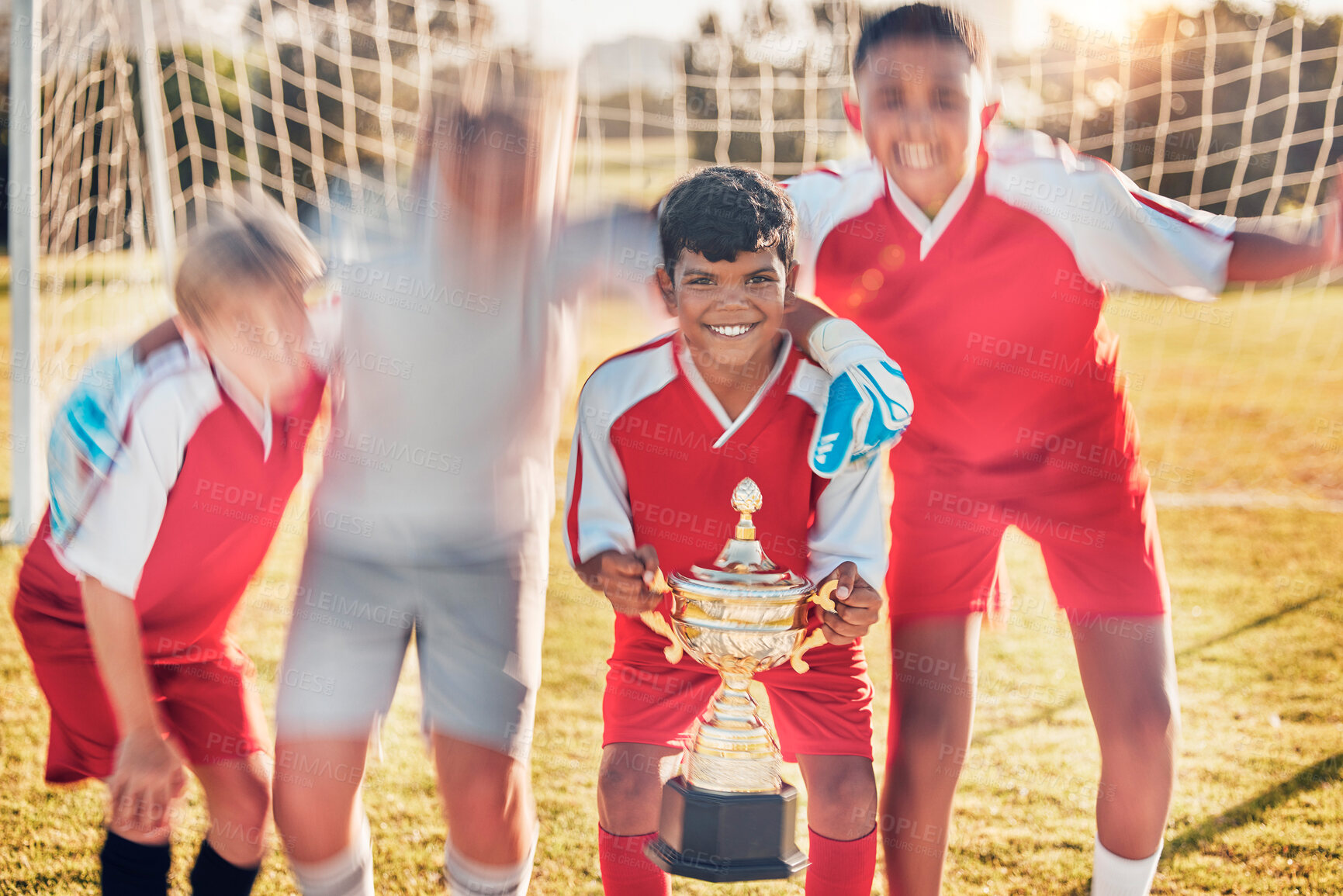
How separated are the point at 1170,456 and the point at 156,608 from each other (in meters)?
6.55

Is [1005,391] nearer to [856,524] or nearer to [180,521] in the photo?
[856,524]

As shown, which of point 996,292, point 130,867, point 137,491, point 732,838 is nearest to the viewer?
point 732,838

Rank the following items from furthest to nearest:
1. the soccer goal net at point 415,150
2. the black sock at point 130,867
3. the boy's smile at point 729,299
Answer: the soccer goal net at point 415,150
the black sock at point 130,867
the boy's smile at point 729,299

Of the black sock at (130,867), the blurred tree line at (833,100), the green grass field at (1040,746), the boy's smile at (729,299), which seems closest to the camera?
the boy's smile at (729,299)

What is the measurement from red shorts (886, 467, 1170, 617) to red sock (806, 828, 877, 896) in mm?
459

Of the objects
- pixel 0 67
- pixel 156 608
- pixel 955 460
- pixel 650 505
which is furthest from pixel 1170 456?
pixel 0 67

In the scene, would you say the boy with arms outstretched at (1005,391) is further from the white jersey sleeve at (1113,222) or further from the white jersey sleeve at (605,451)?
the white jersey sleeve at (605,451)

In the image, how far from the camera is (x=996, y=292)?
1863mm

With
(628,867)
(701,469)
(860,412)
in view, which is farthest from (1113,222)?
(628,867)

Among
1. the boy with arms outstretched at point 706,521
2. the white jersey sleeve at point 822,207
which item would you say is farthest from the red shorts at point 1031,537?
the white jersey sleeve at point 822,207

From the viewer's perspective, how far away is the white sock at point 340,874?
1636mm

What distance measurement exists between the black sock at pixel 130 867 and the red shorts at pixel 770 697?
81 centimetres

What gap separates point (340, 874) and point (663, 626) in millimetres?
655

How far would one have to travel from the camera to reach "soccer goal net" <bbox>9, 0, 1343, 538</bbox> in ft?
15.2
